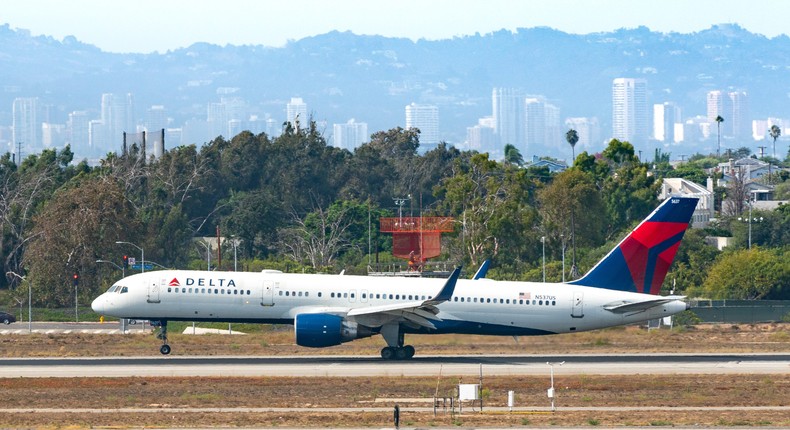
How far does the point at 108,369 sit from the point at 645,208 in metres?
80.8

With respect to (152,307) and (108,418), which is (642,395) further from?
(152,307)

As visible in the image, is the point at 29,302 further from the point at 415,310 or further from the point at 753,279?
the point at 753,279

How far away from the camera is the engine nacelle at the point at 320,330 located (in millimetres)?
47312

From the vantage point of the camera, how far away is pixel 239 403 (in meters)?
36.5

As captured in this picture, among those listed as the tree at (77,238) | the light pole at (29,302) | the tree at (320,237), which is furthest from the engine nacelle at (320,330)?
the tree at (320,237)

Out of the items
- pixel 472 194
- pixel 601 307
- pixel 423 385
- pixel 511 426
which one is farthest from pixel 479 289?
pixel 472 194

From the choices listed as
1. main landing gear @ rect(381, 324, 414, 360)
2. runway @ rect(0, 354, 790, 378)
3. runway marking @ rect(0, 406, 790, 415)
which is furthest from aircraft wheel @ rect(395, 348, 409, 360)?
runway marking @ rect(0, 406, 790, 415)

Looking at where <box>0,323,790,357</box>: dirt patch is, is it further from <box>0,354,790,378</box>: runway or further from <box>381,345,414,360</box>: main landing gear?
<box>381,345,414,360</box>: main landing gear

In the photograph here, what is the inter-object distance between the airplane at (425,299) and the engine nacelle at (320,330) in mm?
141

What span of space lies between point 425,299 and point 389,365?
3.31 m

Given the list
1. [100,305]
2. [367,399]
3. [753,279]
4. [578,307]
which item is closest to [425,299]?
[578,307]

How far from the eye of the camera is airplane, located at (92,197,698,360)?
48.7 m

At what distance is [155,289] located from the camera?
162 feet

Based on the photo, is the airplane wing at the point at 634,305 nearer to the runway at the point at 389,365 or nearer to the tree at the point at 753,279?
the runway at the point at 389,365
